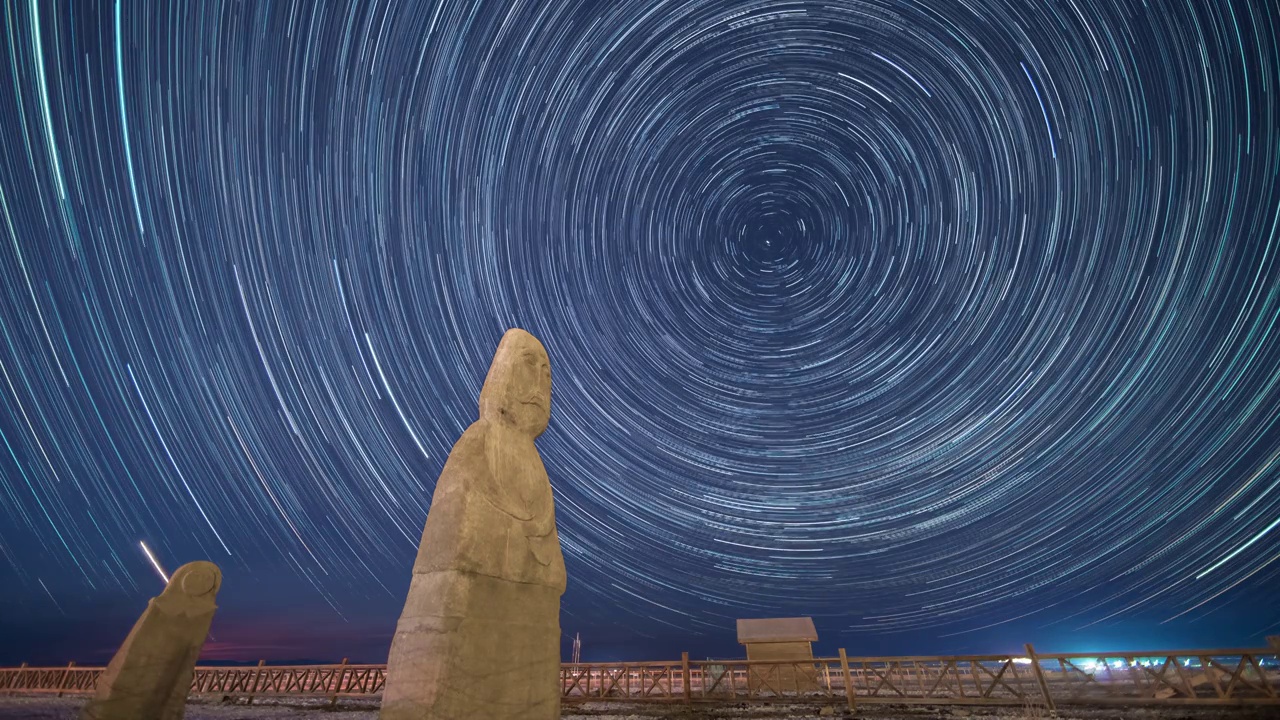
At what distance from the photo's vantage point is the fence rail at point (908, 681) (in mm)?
12867

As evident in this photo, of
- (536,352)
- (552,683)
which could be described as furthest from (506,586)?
(536,352)

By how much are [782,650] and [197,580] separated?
23434 millimetres

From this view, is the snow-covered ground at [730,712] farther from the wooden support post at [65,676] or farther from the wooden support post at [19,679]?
the wooden support post at [19,679]

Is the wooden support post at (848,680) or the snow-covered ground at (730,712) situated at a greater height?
the wooden support post at (848,680)

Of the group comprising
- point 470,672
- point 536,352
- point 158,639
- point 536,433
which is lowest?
point 470,672

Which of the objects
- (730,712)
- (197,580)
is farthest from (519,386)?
(730,712)

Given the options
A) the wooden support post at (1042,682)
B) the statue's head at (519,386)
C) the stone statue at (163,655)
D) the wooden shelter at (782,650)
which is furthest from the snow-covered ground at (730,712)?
the statue's head at (519,386)

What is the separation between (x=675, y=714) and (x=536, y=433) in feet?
38.7

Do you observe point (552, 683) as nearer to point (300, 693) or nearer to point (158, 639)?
point (158, 639)

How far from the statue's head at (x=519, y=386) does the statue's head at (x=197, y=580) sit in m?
8.00

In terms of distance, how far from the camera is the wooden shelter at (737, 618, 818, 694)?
2352 centimetres

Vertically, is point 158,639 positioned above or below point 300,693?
below

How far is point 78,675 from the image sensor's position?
952 inches

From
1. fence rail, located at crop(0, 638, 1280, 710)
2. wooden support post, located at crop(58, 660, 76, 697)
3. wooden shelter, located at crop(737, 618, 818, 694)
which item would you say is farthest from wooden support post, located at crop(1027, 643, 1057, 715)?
wooden support post, located at crop(58, 660, 76, 697)
